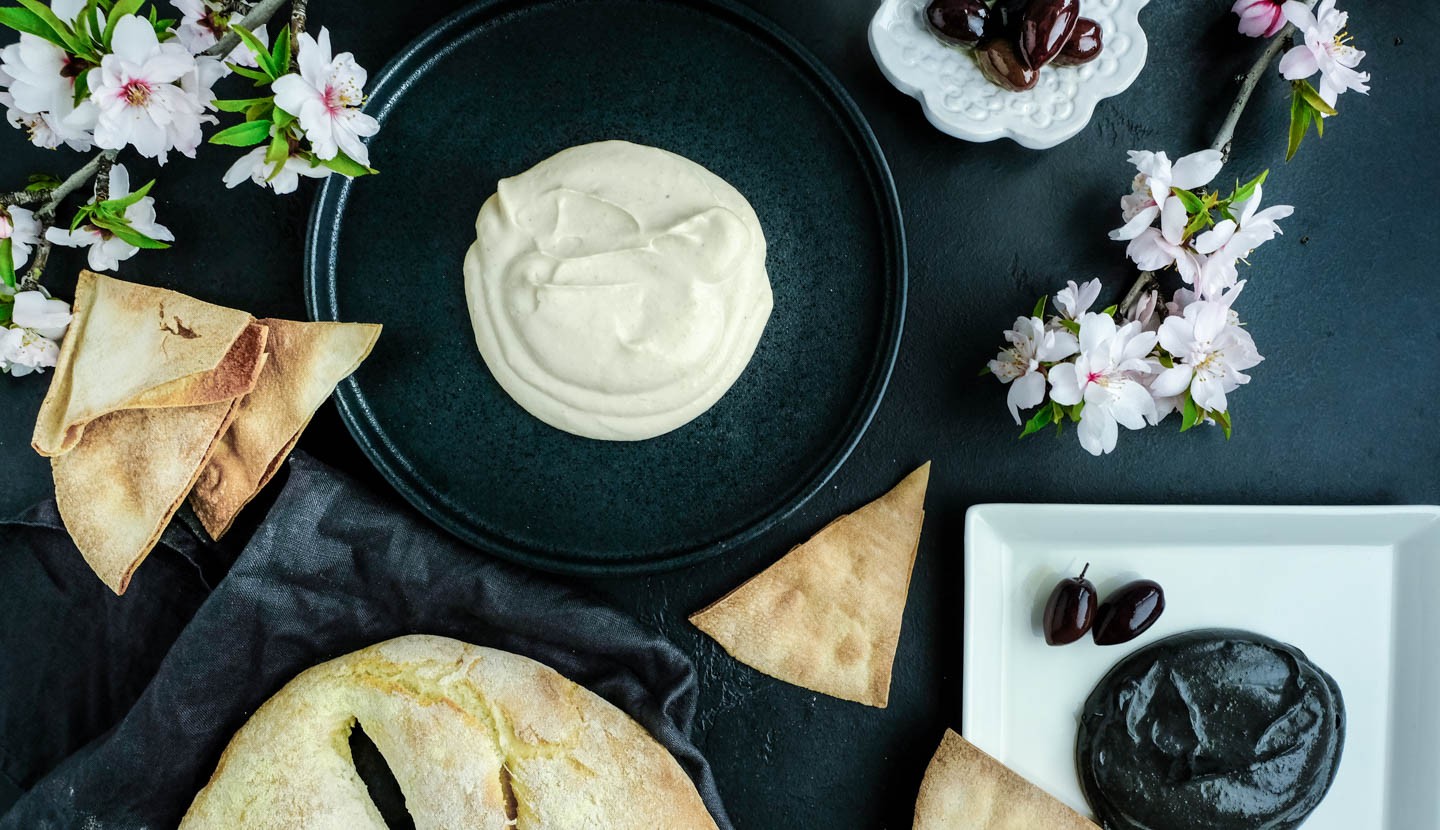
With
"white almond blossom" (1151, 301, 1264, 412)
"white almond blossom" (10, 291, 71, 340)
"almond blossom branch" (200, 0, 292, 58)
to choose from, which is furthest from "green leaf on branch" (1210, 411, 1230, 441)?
"white almond blossom" (10, 291, 71, 340)

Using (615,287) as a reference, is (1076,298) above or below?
above

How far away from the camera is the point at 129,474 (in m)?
1.41

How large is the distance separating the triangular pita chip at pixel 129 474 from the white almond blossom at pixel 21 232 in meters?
0.27

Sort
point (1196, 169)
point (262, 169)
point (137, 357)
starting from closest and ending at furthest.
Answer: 1. point (262, 169)
2. point (137, 357)
3. point (1196, 169)

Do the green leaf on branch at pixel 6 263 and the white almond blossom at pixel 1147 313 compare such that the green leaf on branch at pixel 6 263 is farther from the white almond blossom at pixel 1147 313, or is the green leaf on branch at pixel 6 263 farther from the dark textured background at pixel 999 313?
the white almond blossom at pixel 1147 313

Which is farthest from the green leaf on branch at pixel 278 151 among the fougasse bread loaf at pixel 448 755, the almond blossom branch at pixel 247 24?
the fougasse bread loaf at pixel 448 755

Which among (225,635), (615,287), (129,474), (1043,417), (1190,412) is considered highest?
→ (1190,412)

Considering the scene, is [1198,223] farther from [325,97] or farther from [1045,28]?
[325,97]

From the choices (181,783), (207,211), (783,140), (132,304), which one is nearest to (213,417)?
(132,304)

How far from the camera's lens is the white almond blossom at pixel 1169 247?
1.47 m

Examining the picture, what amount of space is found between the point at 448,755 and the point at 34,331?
83 centimetres

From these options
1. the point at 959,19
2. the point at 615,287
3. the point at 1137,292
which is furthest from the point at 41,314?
the point at 1137,292

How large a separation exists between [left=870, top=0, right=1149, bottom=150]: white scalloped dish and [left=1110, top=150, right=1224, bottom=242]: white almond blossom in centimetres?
11

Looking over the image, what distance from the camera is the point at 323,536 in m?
1.50
